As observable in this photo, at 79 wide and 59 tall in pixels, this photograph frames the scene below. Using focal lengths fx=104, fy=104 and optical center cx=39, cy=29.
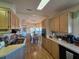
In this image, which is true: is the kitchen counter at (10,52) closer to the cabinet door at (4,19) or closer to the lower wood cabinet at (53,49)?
the cabinet door at (4,19)

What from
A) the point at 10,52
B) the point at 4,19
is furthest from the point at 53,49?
the point at 10,52

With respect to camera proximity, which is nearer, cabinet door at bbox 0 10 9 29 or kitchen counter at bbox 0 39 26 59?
kitchen counter at bbox 0 39 26 59

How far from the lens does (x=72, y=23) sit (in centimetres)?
410

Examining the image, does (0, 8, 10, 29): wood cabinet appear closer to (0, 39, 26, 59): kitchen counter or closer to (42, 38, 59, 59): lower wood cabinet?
(0, 39, 26, 59): kitchen counter

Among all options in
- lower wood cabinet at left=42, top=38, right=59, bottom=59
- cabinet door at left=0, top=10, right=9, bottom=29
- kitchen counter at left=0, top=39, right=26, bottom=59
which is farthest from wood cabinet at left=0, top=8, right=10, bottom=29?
lower wood cabinet at left=42, top=38, right=59, bottom=59

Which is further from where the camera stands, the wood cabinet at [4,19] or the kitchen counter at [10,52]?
the wood cabinet at [4,19]

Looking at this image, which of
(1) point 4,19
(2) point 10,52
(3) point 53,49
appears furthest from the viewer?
(3) point 53,49

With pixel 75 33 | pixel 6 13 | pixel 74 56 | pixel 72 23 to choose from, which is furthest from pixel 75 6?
pixel 6 13

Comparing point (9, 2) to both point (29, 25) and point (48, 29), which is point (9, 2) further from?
point (29, 25)

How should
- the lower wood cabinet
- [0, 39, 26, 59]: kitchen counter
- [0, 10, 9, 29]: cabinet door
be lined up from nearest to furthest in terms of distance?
[0, 39, 26, 59]: kitchen counter
[0, 10, 9, 29]: cabinet door
the lower wood cabinet

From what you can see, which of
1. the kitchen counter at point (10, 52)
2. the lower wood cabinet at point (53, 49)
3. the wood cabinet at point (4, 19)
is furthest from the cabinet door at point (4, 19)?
the lower wood cabinet at point (53, 49)

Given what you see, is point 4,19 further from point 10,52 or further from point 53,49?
point 53,49

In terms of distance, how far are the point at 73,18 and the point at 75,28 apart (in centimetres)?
40

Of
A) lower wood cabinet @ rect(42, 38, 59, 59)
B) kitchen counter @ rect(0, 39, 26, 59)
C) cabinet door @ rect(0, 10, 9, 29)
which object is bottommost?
lower wood cabinet @ rect(42, 38, 59, 59)
